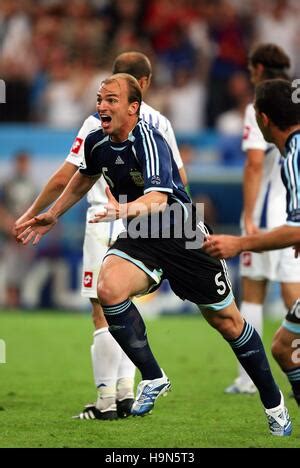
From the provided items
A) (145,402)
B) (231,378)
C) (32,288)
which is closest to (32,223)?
(145,402)

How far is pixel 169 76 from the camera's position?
1742cm

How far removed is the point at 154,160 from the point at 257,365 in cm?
138

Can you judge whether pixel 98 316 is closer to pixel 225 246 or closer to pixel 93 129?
pixel 93 129

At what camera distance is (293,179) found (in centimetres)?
598

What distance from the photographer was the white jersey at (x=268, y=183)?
8.98 metres

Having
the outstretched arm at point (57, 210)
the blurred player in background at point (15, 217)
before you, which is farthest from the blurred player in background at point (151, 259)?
the blurred player in background at point (15, 217)

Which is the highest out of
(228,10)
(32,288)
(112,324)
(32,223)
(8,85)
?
(228,10)

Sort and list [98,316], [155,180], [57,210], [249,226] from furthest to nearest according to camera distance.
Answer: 1. [249,226]
2. [98,316]
3. [57,210]
4. [155,180]

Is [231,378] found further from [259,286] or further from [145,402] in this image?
[145,402]

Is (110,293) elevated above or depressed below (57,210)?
below

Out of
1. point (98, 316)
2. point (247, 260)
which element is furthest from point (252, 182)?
point (98, 316)

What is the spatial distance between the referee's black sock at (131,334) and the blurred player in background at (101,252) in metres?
0.91

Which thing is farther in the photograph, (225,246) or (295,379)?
(295,379)
